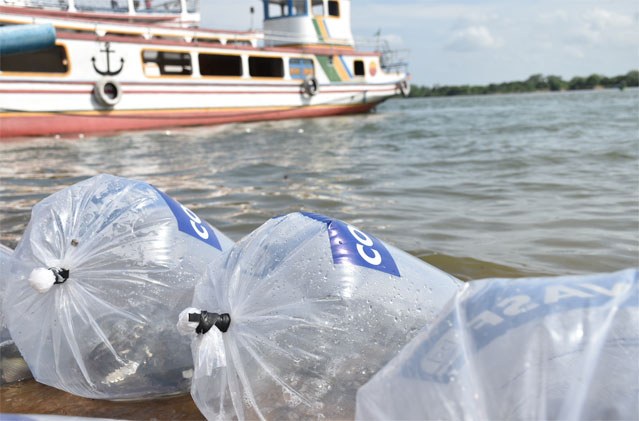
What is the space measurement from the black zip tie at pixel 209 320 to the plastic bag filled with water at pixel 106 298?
46 cm

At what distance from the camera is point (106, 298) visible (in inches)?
73.7

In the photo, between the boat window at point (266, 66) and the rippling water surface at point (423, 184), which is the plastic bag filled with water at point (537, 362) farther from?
the boat window at point (266, 66)

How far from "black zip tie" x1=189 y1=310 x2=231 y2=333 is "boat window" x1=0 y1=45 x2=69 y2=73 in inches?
528

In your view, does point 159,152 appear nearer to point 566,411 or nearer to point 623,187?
point 623,187

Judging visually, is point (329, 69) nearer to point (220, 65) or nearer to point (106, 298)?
point (220, 65)

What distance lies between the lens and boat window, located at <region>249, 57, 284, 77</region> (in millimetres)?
18562

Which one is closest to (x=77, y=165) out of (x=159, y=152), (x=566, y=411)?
(x=159, y=152)

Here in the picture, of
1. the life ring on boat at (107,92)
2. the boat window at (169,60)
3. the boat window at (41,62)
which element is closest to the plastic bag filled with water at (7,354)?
the life ring on boat at (107,92)

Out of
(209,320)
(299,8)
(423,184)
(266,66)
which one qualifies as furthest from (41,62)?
(209,320)

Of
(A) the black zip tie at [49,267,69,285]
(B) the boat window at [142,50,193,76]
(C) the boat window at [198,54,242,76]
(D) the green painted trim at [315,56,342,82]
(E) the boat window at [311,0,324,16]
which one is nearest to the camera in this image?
(A) the black zip tie at [49,267,69,285]

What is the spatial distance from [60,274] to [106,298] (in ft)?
0.48

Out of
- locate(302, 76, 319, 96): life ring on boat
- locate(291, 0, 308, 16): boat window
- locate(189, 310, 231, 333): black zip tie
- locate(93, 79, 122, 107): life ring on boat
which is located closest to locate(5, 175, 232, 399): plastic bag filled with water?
locate(189, 310, 231, 333): black zip tie

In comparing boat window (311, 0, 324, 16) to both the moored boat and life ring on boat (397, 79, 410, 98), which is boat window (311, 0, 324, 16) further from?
life ring on boat (397, 79, 410, 98)

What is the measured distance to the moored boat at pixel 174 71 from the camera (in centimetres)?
1330
